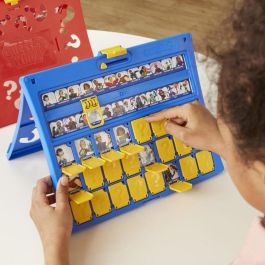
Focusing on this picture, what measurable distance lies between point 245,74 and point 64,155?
346 mm

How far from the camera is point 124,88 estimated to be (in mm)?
825

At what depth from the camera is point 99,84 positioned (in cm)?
81

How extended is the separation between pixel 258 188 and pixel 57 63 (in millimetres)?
549

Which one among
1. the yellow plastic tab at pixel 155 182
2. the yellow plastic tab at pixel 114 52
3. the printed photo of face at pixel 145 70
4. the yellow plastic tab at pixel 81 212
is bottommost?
the yellow plastic tab at pixel 81 212

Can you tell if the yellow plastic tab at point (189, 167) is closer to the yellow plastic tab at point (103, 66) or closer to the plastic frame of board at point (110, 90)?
the plastic frame of board at point (110, 90)

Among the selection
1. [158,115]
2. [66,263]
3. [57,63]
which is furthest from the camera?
[57,63]

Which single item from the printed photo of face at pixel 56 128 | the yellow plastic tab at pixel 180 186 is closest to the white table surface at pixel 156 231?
the yellow plastic tab at pixel 180 186

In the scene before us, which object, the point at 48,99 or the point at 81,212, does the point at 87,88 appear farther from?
the point at 81,212

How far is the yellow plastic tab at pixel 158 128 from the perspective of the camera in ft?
2.75

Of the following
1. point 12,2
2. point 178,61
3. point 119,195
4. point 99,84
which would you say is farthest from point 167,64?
point 12,2

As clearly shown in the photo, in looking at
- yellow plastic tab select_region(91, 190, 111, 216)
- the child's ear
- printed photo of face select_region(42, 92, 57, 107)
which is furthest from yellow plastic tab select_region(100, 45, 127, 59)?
the child's ear

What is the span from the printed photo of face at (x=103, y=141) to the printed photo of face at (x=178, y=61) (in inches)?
6.5

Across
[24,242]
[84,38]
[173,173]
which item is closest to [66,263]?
[24,242]

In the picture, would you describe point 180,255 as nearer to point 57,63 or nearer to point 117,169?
point 117,169
